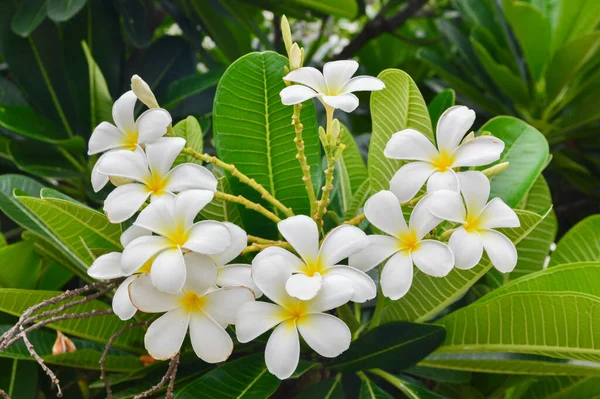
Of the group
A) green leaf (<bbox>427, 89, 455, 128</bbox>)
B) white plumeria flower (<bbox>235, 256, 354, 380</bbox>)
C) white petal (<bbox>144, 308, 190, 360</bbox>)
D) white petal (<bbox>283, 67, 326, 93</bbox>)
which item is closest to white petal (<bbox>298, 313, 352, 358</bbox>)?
white plumeria flower (<bbox>235, 256, 354, 380</bbox>)

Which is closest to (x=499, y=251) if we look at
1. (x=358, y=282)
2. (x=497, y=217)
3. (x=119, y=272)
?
(x=497, y=217)

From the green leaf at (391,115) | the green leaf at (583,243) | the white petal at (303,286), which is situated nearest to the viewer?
the white petal at (303,286)

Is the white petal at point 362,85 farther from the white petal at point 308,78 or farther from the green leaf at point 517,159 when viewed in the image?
the green leaf at point 517,159

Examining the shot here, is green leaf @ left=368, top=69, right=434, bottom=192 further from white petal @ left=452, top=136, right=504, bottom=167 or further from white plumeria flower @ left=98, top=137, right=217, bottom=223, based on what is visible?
white plumeria flower @ left=98, top=137, right=217, bottom=223

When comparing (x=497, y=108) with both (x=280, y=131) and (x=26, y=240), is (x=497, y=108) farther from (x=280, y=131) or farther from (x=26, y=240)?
(x=26, y=240)

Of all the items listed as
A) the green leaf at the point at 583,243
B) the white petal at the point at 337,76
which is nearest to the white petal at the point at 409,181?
the white petal at the point at 337,76

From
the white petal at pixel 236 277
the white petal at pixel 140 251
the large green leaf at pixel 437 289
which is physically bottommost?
the large green leaf at pixel 437 289

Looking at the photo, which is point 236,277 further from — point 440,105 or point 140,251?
point 440,105
